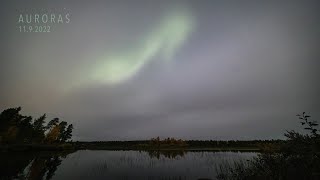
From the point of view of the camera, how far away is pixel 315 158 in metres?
12.8

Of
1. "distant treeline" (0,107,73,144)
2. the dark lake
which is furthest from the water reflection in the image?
"distant treeline" (0,107,73,144)

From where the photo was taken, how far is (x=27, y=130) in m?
100

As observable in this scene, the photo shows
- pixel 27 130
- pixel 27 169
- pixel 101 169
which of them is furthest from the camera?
pixel 27 130

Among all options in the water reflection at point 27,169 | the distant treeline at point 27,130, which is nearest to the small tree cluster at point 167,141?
the distant treeline at point 27,130

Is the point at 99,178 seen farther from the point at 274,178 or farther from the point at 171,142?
the point at 171,142

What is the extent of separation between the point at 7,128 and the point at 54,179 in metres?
68.0

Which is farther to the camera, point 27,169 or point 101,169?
point 101,169

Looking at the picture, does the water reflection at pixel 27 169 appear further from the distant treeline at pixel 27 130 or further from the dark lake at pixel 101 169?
the distant treeline at pixel 27 130

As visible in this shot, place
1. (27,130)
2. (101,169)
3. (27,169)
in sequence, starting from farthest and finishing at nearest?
(27,130) < (101,169) < (27,169)

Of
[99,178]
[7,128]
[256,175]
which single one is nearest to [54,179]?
[99,178]

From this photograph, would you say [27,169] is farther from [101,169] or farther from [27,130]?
[27,130]

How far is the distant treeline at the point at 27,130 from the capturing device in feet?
280

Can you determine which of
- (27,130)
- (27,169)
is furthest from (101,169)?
(27,130)

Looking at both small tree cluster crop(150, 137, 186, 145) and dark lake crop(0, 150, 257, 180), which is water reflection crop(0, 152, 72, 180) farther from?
small tree cluster crop(150, 137, 186, 145)
